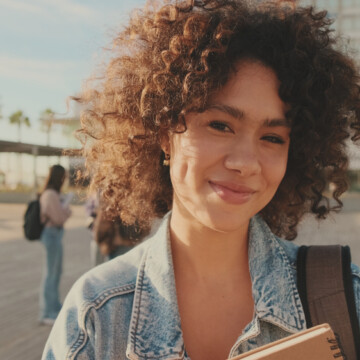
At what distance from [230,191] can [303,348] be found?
532mm

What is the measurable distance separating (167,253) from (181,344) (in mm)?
313

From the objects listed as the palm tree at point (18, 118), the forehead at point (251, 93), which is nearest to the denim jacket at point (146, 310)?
the forehead at point (251, 93)

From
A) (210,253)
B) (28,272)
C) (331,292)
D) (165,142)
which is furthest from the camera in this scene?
(28,272)

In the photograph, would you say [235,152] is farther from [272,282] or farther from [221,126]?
[272,282]

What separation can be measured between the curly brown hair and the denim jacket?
1.43ft

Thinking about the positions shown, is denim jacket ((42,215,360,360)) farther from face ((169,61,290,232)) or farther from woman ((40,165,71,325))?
woman ((40,165,71,325))

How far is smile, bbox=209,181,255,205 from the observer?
1.48 m

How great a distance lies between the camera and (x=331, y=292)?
144cm

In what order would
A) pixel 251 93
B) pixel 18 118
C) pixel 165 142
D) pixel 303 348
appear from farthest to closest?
1. pixel 18 118
2. pixel 165 142
3. pixel 251 93
4. pixel 303 348

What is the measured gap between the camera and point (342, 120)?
187 centimetres

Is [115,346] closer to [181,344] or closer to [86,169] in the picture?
Result: [181,344]

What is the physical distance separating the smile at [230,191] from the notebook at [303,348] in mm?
485

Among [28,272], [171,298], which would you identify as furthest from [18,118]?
[171,298]

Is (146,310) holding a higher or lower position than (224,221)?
lower
